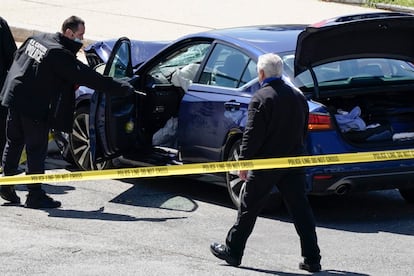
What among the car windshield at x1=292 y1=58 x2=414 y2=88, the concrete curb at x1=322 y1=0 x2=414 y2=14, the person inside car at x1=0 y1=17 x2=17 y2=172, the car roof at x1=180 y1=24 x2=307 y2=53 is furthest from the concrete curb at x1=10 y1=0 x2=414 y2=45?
the car windshield at x1=292 y1=58 x2=414 y2=88

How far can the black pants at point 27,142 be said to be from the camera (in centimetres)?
856

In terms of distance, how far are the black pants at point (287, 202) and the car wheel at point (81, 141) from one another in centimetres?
313

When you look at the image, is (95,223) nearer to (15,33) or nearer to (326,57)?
(326,57)

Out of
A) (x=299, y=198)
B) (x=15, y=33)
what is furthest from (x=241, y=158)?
(x=15, y=33)

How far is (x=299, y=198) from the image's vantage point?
6887 mm

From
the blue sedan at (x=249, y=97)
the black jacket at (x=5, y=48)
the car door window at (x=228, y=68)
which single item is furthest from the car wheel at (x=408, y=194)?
the black jacket at (x=5, y=48)

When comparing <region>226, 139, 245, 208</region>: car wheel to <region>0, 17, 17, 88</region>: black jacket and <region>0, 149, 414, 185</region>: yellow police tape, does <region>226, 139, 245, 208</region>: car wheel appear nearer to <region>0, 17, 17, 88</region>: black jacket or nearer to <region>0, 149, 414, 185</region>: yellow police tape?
<region>0, 149, 414, 185</region>: yellow police tape

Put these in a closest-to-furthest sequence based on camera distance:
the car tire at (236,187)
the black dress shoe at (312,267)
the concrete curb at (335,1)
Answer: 1. the black dress shoe at (312,267)
2. the car tire at (236,187)
3. the concrete curb at (335,1)

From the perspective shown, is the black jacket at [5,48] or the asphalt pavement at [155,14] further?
the asphalt pavement at [155,14]

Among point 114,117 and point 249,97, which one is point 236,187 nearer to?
point 249,97

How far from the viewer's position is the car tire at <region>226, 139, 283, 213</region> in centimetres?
844

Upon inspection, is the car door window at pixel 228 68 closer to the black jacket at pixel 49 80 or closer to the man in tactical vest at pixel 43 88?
the man in tactical vest at pixel 43 88

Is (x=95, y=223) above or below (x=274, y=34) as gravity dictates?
below

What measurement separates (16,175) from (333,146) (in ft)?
9.23
